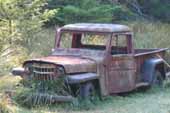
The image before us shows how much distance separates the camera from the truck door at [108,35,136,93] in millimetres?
12538

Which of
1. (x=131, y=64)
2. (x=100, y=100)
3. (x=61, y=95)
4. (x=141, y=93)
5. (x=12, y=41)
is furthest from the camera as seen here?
(x=12, y=41)

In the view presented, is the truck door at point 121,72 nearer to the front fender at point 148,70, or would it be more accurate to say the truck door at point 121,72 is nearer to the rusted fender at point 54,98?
the front fender at point 148,70

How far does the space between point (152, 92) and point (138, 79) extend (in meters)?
0.58

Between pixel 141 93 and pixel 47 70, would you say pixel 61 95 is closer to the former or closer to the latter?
pixel 47 70

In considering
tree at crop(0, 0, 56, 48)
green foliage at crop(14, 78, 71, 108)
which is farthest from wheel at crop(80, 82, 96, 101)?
tree at crop(0, 0, 56, 48)

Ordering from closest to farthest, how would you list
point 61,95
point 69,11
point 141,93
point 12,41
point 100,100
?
point 61,95
point 100,100
point 141,93
point 12,41
point 69,11

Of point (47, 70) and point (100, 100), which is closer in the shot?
point (47, 70)

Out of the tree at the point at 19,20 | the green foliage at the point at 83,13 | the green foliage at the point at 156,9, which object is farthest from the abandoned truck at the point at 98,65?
the green foliage at the point at 156,9

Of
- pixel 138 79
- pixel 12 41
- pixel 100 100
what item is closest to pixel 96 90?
pixel 100 100

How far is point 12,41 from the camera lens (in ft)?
49.8

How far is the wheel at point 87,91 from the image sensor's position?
11.5m

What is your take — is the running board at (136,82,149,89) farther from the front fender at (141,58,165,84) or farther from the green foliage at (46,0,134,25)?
the green foliage at (46,0,134,25)

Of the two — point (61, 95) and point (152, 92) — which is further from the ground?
point (61, 95)

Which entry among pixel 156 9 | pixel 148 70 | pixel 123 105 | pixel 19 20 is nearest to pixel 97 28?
pixel 123 105
